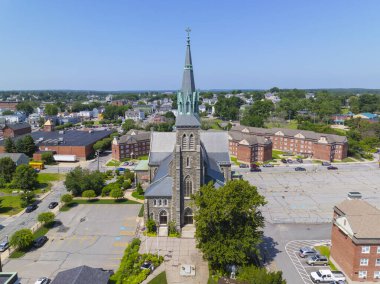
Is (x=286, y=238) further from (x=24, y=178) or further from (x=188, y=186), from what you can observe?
(x=24, y=178)

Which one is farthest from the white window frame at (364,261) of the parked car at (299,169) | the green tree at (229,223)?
the parked car at (299,169)

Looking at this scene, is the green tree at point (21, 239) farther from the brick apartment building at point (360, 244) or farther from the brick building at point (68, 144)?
the brick building at point (68, 144)

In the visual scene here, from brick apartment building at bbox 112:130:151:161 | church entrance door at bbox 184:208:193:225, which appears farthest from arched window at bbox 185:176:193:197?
brick apartment building at bbox 112:130:151:161

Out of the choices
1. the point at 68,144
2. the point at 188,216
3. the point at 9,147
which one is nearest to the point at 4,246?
the point at 188,216

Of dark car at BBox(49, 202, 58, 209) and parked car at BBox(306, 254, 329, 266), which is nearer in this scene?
parked car at BBox(306, 254, 329, 266)

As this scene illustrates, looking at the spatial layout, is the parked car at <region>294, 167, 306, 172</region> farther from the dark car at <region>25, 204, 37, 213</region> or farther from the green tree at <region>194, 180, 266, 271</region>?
the dark car at <region>25, 204, 37, 213</region>

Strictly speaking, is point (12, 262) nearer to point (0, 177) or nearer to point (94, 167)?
point (0, 177)
